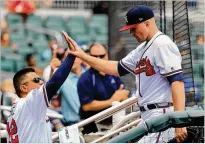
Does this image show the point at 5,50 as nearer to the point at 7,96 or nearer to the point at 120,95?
the point at 7,96

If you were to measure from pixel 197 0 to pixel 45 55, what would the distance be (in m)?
8.89

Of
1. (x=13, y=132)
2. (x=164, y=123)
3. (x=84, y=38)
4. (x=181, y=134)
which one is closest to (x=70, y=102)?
(x=13, y=132)

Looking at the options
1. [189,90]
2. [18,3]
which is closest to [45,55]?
[18,3]

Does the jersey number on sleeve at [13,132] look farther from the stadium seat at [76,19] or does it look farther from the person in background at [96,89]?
the stadium seat at [76,19]

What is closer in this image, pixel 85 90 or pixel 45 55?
pixel 85 90

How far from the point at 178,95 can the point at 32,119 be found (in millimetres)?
1023

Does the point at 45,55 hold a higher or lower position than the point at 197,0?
lower

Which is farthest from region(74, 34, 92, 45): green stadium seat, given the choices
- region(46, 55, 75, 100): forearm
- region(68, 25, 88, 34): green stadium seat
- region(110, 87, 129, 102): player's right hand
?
region(46, 55, 75, 100): forearm

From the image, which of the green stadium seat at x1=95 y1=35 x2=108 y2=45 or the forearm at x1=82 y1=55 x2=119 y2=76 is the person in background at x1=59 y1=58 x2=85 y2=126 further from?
the green stadium seat at x1=95 y1=35 x2=108 y2=45

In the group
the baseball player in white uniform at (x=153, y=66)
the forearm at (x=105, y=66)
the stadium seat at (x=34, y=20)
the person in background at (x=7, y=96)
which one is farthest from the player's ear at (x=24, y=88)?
the stadium seat at (x=34, y=20)

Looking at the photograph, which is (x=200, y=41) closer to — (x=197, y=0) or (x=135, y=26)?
(x=197, y=0)

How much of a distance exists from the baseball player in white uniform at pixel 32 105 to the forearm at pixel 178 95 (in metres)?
0.71

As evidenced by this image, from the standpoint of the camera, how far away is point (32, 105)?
14.0 feet

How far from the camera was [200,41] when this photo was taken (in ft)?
23.8
